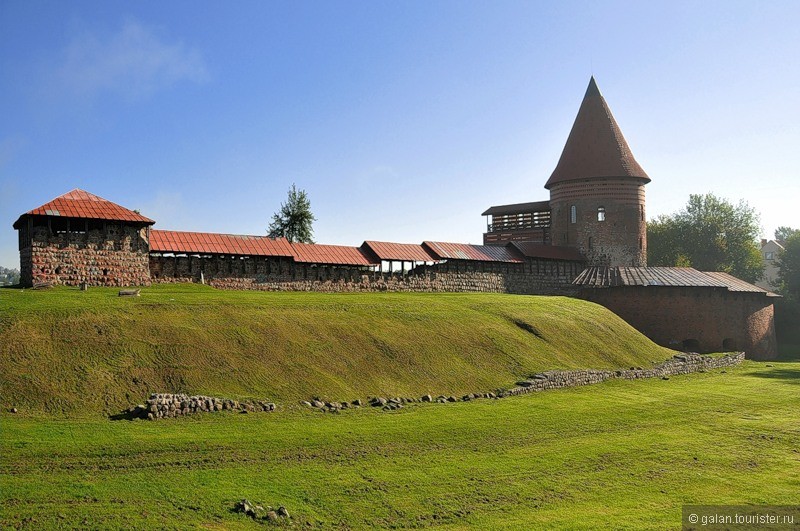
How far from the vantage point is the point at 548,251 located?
42.1 m

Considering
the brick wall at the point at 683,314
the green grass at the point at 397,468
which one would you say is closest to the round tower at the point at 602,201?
the brick wall at the point at 683,314

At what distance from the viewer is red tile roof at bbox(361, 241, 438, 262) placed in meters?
33.1

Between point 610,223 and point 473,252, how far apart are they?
1267 centimetres

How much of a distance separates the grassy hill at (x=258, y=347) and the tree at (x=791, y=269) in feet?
133

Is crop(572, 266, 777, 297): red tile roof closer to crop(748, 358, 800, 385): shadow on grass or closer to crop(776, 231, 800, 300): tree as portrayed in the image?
crop(748, 358, 800, 385): shadow on grass

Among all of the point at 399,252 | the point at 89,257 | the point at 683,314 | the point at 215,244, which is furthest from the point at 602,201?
the point at 89,257

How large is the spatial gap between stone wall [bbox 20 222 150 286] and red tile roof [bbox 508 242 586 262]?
77.4 ft

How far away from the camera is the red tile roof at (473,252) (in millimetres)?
35688

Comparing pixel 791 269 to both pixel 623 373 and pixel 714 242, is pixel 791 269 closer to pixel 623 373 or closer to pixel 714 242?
pixel 714 242

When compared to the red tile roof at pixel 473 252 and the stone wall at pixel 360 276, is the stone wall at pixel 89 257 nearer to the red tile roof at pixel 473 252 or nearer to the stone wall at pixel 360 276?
the stone wall at pixel 360 276

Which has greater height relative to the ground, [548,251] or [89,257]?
[548,251]

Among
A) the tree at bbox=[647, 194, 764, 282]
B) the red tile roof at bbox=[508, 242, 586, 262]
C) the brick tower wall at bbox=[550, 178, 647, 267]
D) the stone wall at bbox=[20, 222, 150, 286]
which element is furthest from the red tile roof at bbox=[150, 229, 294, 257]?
the tree at bbox=[647, 194, 764, 282]

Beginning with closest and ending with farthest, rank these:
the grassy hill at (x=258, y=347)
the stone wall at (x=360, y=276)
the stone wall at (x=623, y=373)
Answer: the grassy hill at (x=258, y=347) < the stone wall at (x=623, y=373) < the stone wall at (x=360, y=276)

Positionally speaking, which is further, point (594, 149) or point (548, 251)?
point (594, 149)
